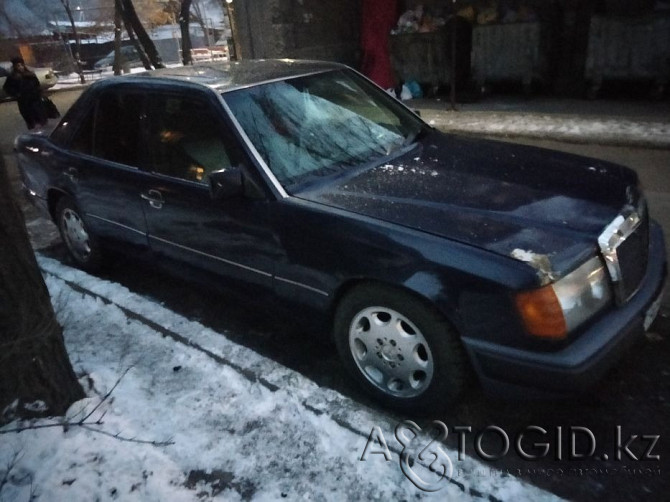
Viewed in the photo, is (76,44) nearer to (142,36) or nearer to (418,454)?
(142,36)

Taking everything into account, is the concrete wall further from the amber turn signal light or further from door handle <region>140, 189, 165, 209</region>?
the amber turn signal light

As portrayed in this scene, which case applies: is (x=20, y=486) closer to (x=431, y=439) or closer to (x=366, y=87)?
(x=431, y=439)

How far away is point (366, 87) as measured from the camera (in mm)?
3787

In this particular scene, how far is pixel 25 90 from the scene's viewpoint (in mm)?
9922

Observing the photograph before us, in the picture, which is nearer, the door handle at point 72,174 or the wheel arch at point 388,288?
the wheel arch at point 388,288

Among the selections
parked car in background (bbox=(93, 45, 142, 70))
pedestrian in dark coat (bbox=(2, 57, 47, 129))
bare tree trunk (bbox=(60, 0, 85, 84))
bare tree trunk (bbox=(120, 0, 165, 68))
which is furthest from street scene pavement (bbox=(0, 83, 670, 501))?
parked car in background (bbox=(93, 45, 142, 70))

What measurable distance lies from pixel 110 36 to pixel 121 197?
37.4 meters

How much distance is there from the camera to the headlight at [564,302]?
2.06m

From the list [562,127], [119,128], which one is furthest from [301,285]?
[562,127]

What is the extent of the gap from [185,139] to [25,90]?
8484mm

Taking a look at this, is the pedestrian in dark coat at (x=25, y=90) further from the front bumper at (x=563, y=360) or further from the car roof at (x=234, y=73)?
the front bumper at (x=563, y=360)

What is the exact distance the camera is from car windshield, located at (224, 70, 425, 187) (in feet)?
9.65

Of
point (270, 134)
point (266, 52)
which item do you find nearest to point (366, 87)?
point (270, 134)

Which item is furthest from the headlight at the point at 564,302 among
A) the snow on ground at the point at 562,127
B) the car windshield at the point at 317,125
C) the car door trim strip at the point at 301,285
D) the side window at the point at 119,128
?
the snow on ground at the point at 562,127
